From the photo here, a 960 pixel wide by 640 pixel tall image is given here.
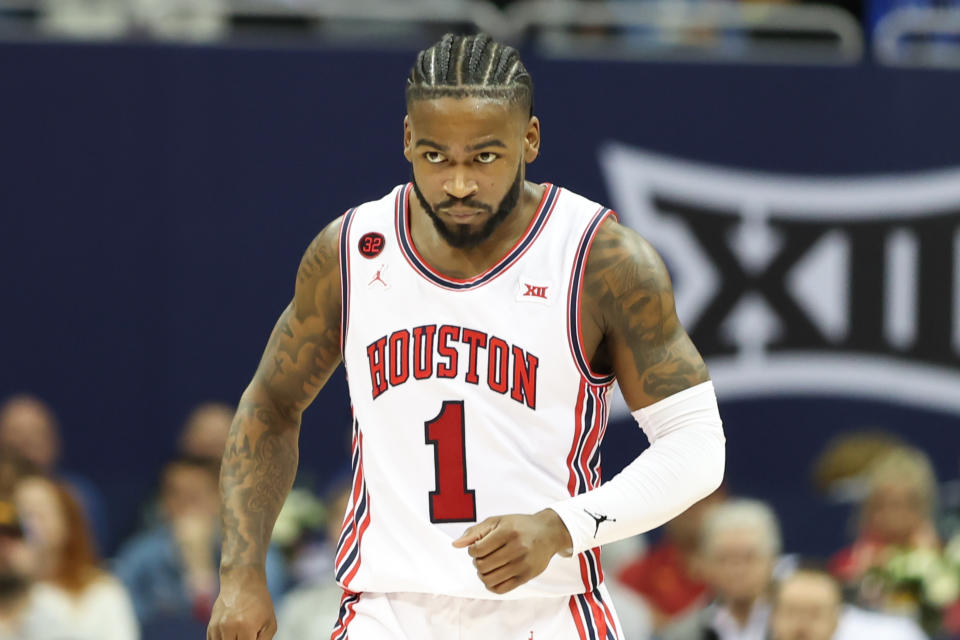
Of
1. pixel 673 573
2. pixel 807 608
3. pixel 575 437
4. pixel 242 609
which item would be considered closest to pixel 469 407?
pixel 575 437

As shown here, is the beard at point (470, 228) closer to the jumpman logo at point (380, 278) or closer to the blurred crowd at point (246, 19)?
the jumpman logo at point (380, 278)

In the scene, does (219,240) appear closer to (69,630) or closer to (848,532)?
(69,630)

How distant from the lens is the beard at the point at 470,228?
3791 millimetres

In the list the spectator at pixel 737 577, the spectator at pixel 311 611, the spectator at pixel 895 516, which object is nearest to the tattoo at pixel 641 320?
the spectator at pixel 737 577

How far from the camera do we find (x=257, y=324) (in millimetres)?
10102

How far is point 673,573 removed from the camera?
8516mm

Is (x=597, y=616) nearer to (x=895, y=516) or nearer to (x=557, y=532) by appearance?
(x=557, y=532)

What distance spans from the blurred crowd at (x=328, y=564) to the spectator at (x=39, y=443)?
0.01 meters

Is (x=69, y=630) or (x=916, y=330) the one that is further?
(x=916, y=330)

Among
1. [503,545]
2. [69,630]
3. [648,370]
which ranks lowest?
[69,630]

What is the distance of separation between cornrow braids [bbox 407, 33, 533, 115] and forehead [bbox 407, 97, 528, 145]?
2 centimetres

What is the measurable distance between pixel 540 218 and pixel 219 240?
6327mm

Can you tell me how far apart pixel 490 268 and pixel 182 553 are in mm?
4792

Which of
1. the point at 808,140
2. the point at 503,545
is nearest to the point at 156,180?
the point at 808,140
